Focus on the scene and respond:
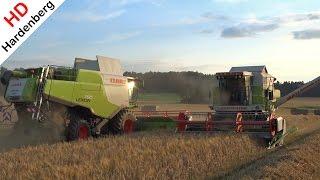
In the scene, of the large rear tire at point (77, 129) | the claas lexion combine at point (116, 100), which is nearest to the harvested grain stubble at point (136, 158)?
the large rear tire at point (77, 129)

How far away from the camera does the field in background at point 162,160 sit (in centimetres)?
895

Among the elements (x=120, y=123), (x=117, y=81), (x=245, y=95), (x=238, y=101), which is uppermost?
(x=117, y=81)

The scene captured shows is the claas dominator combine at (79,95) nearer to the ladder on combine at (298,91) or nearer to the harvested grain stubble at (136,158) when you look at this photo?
the harvested grain stubble at (136,158)

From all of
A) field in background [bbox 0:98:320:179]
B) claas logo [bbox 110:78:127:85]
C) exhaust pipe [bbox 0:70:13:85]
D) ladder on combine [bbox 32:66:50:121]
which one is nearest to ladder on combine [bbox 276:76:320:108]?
field in background [bbox 0:98:320:179]

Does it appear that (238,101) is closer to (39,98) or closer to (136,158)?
(39,98)

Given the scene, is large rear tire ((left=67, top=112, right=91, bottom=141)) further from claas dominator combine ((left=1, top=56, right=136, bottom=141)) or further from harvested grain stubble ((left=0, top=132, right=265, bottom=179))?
harvested grain stubble ((left=0, top=132, right=265, bottom=179))

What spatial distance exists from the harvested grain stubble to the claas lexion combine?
1.61 metres

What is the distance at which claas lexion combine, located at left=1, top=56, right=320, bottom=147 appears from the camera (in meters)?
15.2

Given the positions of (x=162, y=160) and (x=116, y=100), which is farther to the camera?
(x=116, y=100)

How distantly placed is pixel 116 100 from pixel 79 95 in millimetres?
2263

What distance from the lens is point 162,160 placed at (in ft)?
34.5

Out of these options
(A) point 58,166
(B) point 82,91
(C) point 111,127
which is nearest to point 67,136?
(B) point 82,91

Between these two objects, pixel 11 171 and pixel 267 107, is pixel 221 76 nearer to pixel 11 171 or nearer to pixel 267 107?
pixel 267 107

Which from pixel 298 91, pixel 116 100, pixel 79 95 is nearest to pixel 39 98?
pixel 79 95
